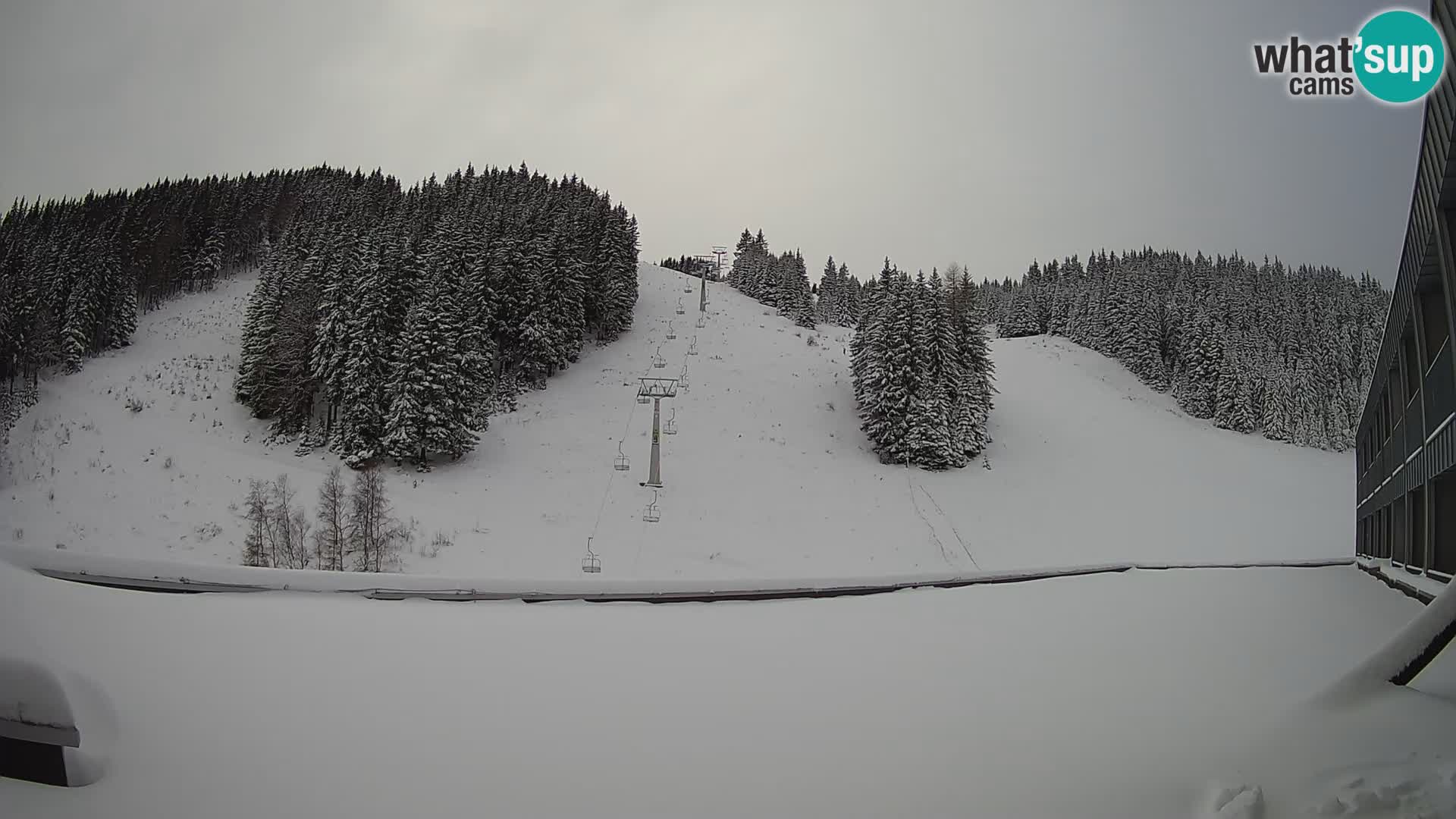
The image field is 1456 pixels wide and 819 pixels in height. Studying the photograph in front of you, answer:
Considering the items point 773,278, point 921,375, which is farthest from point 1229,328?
point 921,375

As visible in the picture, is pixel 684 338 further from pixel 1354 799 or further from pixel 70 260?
pixel 1354 799

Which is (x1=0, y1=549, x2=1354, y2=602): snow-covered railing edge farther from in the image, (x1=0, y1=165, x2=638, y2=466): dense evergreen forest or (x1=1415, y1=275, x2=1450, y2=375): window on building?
(x1=1415, y1=275, x2=1450, y2=375): window on building

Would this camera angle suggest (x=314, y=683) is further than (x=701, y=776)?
Yes

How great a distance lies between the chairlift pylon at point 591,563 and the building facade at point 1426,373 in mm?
21602

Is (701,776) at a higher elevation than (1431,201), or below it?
Answer: below

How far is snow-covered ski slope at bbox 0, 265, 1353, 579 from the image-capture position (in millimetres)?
23891

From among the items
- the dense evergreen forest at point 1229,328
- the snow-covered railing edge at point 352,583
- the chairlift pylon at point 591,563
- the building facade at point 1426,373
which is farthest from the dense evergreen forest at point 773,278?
the snow-covered railing edge at point 352,583

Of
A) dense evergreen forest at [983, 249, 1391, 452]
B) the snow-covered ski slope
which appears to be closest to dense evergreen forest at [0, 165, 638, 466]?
the snow-covered ski slope

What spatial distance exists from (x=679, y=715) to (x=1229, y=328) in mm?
108711

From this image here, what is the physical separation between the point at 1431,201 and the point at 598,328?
52.9 m

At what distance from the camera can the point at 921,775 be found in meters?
3.35

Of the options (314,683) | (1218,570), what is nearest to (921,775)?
(314,683)

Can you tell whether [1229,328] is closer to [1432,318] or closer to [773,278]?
[773,278]

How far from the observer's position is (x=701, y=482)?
109 feet
